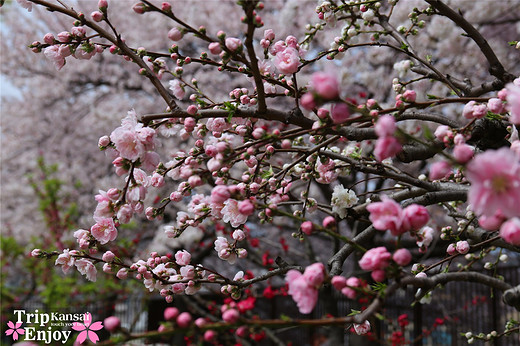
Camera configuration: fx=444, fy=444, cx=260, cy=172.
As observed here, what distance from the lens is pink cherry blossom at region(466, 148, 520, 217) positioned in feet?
2.30

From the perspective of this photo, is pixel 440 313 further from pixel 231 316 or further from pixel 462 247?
pixel 231 316

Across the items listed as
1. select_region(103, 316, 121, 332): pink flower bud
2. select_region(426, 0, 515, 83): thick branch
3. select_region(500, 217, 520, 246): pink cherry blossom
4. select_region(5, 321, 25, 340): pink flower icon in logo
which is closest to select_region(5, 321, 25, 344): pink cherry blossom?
select_region(5, 321, 25, 340): pink flower icon in logo

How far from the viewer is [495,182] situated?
0.73 m

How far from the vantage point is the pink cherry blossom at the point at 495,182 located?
70 centimetres

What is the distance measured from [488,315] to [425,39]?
3.55m

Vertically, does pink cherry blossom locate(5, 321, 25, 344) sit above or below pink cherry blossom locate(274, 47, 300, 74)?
below

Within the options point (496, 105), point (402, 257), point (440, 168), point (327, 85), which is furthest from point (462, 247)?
point (327, 85)

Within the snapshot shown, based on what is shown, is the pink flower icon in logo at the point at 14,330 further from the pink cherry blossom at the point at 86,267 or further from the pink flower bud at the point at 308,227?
the pink flower bud at the point at 308,227

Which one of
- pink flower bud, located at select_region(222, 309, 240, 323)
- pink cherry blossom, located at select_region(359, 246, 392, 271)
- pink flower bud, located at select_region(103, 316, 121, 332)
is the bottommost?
pink flower bud, located at select_region(103, 316, 121, 332)

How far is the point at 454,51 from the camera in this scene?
525cm

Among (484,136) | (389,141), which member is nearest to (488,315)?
(484,136)

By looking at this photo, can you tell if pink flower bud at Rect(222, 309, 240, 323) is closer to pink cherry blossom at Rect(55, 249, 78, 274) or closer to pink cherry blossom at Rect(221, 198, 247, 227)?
pink cherry blossom at Rect(221, 198, 247, 227)

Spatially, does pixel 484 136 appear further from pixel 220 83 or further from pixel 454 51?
pixel 220 83

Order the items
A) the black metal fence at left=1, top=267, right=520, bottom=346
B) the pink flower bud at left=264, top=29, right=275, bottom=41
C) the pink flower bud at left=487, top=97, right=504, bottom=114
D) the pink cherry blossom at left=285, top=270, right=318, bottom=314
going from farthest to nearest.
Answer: the black metal fence at left=1, top=267, right=520, bottom=346 → the pink flower bud at left=264, top=29, right=275, bottom=41 → the pink flower bud at left=487, top=97, right=504, bottom=114 → the pink cherry blossom at left=285, top=270, right=318, bottom=314
